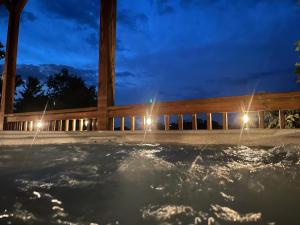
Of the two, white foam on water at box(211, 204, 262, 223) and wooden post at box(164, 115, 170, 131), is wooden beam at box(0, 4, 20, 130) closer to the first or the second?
wooden post at box(164, 115, 170, 131)

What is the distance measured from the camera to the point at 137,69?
3056 inches

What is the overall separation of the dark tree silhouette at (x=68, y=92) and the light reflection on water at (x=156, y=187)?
1833 centimetres

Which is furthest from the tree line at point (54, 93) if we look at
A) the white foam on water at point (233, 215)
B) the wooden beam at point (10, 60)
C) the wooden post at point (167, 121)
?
the white foam on water at point (233, 215)

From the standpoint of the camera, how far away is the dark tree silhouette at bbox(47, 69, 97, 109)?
20297 millimetres

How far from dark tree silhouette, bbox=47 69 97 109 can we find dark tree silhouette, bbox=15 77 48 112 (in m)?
0.70

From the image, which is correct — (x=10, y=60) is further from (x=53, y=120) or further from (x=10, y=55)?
(x=53, y=120)

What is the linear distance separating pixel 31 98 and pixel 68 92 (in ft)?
9.41

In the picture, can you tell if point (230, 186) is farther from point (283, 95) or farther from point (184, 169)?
point (283, 95)

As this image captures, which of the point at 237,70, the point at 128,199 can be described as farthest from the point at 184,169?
the point at 237,70

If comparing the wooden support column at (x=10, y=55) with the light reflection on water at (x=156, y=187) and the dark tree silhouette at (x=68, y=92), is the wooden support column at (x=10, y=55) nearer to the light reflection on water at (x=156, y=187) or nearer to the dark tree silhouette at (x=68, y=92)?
the light reflection on water at (x=156, y=187)

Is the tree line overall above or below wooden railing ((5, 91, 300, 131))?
above

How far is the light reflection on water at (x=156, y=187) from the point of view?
1.38 meters

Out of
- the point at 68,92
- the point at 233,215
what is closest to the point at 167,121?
the point at 233,215

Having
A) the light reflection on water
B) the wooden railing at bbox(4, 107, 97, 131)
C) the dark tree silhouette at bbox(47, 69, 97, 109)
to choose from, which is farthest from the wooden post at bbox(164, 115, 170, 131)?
the dark tree silhouette at bbox(47, 69, 97, 109)
